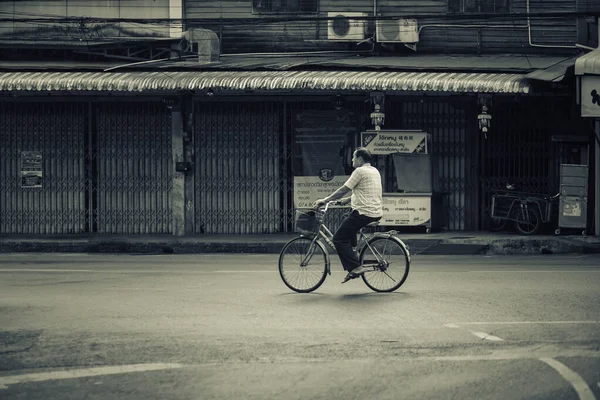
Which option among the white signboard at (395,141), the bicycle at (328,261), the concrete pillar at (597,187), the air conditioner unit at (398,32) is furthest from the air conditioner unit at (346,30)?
the bicycle at (328,261)

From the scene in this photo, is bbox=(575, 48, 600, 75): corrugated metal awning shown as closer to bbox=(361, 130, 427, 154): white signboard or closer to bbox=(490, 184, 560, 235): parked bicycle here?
bbox=(490, 184, 560, 235): parked bicycle

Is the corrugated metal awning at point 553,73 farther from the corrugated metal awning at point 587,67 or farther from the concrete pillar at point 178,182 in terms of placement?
the concrete pillar at point 178,182

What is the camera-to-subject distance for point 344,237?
37.8ft

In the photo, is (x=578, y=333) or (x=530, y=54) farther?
(x=530, y=54)

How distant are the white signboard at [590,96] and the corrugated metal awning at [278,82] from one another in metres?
0.99

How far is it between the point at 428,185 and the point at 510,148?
213 centimetres

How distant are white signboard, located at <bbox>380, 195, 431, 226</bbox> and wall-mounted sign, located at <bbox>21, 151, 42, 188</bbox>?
23.5 feet

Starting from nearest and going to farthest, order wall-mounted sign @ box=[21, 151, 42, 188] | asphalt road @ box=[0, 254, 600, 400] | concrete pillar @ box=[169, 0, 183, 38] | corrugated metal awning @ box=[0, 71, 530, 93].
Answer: asphalt road @ box=[0, 254, 600, 400], corrugated metal awning @ box=[0, 71, 530, 93], wall-mounted sign @ box=[21, 151, 42, 188], concrete pillar @ box=[169, 0, 183, 38]

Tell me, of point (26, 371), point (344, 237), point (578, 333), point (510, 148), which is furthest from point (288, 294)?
point (510, 148)

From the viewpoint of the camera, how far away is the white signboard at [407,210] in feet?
64.3

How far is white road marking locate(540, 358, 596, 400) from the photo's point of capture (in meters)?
6.49

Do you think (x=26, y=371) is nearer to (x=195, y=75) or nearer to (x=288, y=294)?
(x=288, y=294)

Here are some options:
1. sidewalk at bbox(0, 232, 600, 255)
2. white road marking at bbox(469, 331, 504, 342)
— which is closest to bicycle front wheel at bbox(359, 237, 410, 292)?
white road marking at bbox(469, 331, 504, 342)

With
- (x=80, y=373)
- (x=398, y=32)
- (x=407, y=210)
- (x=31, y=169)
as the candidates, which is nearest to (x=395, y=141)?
(x=407, y=210)
